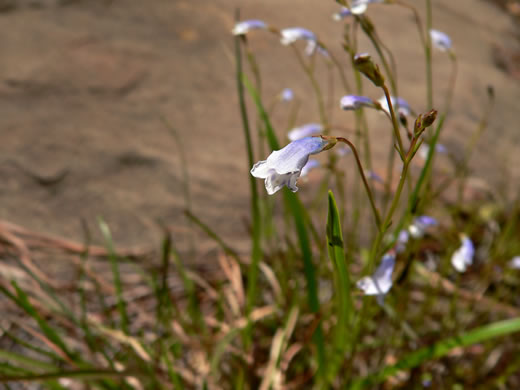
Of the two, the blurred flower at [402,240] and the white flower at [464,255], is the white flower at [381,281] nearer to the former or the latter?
the white flower at [464,255]

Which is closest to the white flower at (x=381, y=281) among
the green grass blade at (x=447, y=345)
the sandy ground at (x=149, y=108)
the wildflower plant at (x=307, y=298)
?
the wildflower plant at (x=307, y=298)

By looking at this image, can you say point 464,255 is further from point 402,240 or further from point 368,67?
point 368,67

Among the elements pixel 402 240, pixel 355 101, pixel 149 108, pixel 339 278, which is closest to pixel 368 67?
pixel 355 101

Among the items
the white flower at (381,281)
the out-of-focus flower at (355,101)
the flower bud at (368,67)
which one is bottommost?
the white flower at (381,281)

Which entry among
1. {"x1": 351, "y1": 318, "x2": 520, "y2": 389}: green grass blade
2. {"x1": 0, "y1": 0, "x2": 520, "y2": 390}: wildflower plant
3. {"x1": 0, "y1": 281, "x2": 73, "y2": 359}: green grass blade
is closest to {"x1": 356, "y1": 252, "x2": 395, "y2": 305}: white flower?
{"x1": 0, "y1": 0, "x2": 520, "y2": 390}: wildflower plant

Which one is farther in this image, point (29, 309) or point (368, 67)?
point (29, 309)

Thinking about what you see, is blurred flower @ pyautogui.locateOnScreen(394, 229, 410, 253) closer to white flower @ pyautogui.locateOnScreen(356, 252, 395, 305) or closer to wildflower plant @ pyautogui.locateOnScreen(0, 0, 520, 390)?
wildflower plant @ pyautogui.locateOnScreen(0, 0, 520, 390)

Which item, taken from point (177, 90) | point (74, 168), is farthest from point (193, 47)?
point (74, 168)
